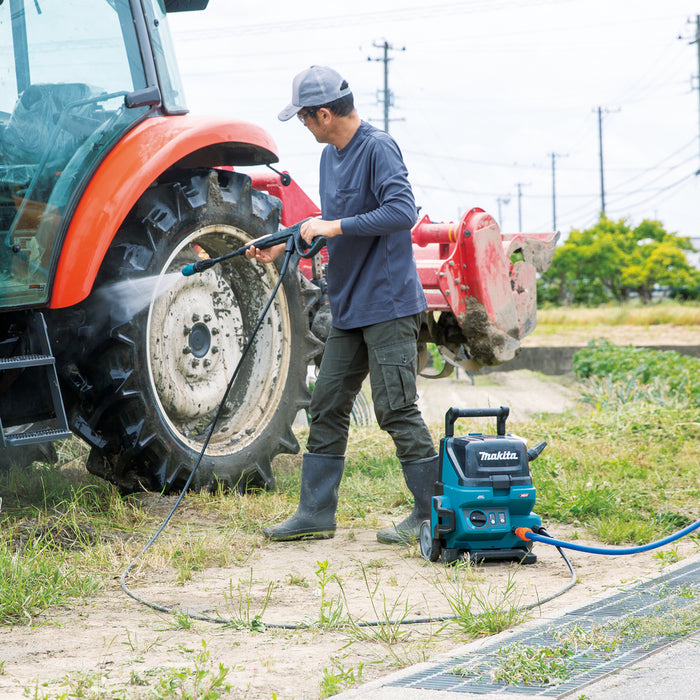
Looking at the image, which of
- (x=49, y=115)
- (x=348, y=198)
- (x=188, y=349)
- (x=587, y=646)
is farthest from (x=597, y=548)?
(x=49, y=115)

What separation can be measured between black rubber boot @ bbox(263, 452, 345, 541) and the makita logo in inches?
32.7

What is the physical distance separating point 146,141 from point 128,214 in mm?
335

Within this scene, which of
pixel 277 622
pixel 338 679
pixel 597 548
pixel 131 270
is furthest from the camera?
pixel 131 270

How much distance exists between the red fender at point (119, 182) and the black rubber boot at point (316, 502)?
123 cm

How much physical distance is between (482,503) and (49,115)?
7.85 ft

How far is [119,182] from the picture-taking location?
13.2ft

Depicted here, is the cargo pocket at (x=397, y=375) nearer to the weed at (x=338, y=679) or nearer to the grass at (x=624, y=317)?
the weed at (x=338, y=679)

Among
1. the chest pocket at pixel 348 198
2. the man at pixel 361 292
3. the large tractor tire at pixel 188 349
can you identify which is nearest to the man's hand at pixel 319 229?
the man at pixel 361 292

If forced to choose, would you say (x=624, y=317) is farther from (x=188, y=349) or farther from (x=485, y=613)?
(x=485, y=613)

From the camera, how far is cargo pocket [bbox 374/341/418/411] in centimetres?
393

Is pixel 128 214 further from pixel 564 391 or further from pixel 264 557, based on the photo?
pixel 564 391

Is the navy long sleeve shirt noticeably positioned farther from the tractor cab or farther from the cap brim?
the tractor cab

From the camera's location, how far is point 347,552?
3.88 meters

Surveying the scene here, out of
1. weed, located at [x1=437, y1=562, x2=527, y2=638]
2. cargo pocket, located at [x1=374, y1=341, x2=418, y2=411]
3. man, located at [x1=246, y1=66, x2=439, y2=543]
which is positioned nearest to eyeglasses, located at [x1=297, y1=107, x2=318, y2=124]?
man, located at [x1=246, y1=66, x2=439, y2=543]
